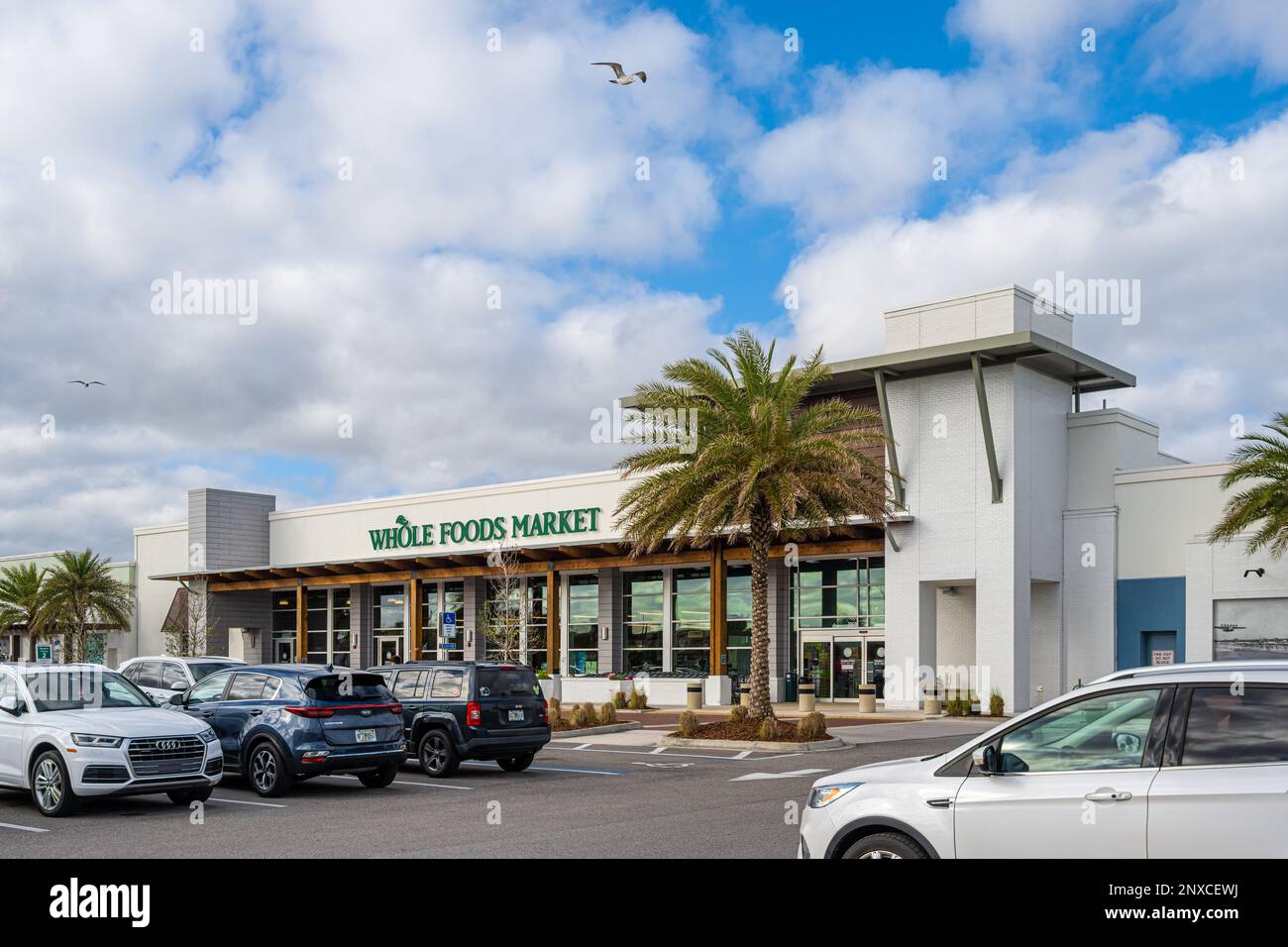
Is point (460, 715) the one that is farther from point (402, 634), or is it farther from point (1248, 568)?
point (402, 634)

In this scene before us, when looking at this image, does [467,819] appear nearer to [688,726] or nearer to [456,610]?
[688,726]

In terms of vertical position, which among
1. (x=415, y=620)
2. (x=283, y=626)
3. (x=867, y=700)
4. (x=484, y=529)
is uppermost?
(x=484, y=529)

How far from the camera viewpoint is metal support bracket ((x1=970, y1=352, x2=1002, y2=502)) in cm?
3341

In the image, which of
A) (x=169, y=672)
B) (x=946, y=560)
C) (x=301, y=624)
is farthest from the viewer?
(x=301, y=624)

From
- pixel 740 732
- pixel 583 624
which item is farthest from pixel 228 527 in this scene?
pixel 740 732

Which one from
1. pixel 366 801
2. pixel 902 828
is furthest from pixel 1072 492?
pixel 902 828

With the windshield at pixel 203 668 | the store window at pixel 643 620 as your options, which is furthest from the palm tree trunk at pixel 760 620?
the store window at pixel 643 620

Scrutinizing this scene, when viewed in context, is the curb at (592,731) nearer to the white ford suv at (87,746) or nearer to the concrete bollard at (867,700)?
the concrete bollard at (867,700)

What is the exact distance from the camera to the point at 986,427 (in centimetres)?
3344

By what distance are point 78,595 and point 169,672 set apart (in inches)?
1471

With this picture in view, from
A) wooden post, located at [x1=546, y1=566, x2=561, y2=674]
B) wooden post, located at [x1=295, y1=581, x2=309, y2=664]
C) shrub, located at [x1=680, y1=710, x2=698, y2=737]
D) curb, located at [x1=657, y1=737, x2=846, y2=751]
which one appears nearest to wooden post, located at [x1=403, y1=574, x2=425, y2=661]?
wooden post, located at [x1=295, y1=581, x2=309, y2=664]

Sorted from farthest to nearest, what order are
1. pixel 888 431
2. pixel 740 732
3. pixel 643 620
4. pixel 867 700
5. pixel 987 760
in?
pixel 643 620 → pixel 888 431 → pixel 867 700 → pixel 740 732 → pixel 987 760

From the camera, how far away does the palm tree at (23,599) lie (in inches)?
2249
